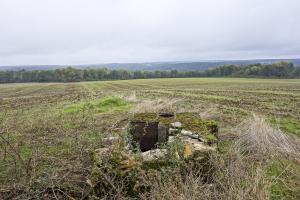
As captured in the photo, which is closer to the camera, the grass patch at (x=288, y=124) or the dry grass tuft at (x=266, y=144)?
the dry grass tuft at (x=266, y=144)

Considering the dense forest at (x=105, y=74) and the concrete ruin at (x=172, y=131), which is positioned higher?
the concrete ruin at (x=172, y=131)

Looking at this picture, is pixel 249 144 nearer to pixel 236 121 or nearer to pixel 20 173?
pixel 236 121

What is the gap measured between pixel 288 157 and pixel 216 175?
2.69 meters

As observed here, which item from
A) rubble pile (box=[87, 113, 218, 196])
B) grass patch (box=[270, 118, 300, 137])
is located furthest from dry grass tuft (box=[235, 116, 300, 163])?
grass patch (box=[270, 118, 300, 137])

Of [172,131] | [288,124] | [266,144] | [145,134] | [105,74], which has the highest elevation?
[172,131]

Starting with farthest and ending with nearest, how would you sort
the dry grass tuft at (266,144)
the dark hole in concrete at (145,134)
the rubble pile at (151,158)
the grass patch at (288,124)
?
the grass patch at (288,124) < the dark hole in concrete at (145,134) < the dry grass tuft at (266,144) < the rubble pile at (151,158)

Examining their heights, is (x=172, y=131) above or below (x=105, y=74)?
above

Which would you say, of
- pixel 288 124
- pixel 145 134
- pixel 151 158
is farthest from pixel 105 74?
pixel 151 158

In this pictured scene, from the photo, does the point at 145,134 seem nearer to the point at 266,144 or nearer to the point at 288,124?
the point at 266,144

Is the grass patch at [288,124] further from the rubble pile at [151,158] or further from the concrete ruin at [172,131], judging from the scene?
the rubble pile at [151,158]

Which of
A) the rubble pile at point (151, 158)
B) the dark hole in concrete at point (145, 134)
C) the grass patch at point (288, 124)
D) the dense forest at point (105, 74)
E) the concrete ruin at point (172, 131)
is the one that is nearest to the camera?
the rubble pile at point (151, 158)

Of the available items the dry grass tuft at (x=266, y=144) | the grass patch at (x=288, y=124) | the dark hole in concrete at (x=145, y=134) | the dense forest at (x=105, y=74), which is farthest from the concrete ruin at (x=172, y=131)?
the dense forest at (x=105, y=74)

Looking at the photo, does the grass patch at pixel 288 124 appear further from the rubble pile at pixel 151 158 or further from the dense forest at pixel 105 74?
the dense forest at pixel 105 74

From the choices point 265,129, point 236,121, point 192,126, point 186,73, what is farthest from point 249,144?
point 186,73
